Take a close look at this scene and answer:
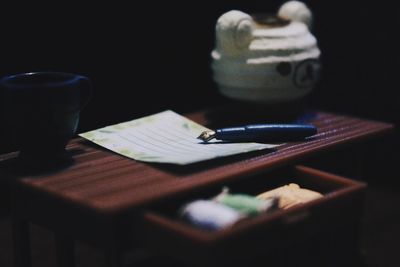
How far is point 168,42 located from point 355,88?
24.7 inches

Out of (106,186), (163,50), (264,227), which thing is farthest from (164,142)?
(163,50)

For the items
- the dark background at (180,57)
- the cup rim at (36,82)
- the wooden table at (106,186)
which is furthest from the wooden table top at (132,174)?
the dark background at (180,57)

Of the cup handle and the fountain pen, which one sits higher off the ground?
the cup handle

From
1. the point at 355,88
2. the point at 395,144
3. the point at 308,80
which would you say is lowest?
the point at 395,144

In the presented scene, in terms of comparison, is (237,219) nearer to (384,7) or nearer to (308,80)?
(308,80)

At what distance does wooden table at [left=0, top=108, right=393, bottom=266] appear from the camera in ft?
3.08

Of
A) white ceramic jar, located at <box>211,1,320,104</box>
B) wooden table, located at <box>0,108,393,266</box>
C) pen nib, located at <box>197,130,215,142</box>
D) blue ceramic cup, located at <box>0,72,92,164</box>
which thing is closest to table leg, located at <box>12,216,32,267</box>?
wooden table, located at <box>0,108,393,266</box>

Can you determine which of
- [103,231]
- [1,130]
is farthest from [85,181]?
[1,130]

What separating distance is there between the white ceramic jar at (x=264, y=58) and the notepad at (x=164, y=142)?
0.14m

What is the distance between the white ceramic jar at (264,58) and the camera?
4.26 ft

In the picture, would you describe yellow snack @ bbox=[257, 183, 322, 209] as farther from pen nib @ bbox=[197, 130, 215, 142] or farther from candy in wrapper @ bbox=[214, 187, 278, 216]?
pen nib @ bbox=[197, 130, 215, 142]

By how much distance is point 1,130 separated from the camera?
4.75ft

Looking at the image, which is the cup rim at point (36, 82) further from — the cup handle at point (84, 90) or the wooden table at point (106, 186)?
the wooden table at point (106, 186)

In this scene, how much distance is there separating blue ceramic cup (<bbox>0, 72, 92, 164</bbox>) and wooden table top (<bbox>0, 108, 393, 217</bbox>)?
0.14 feet
